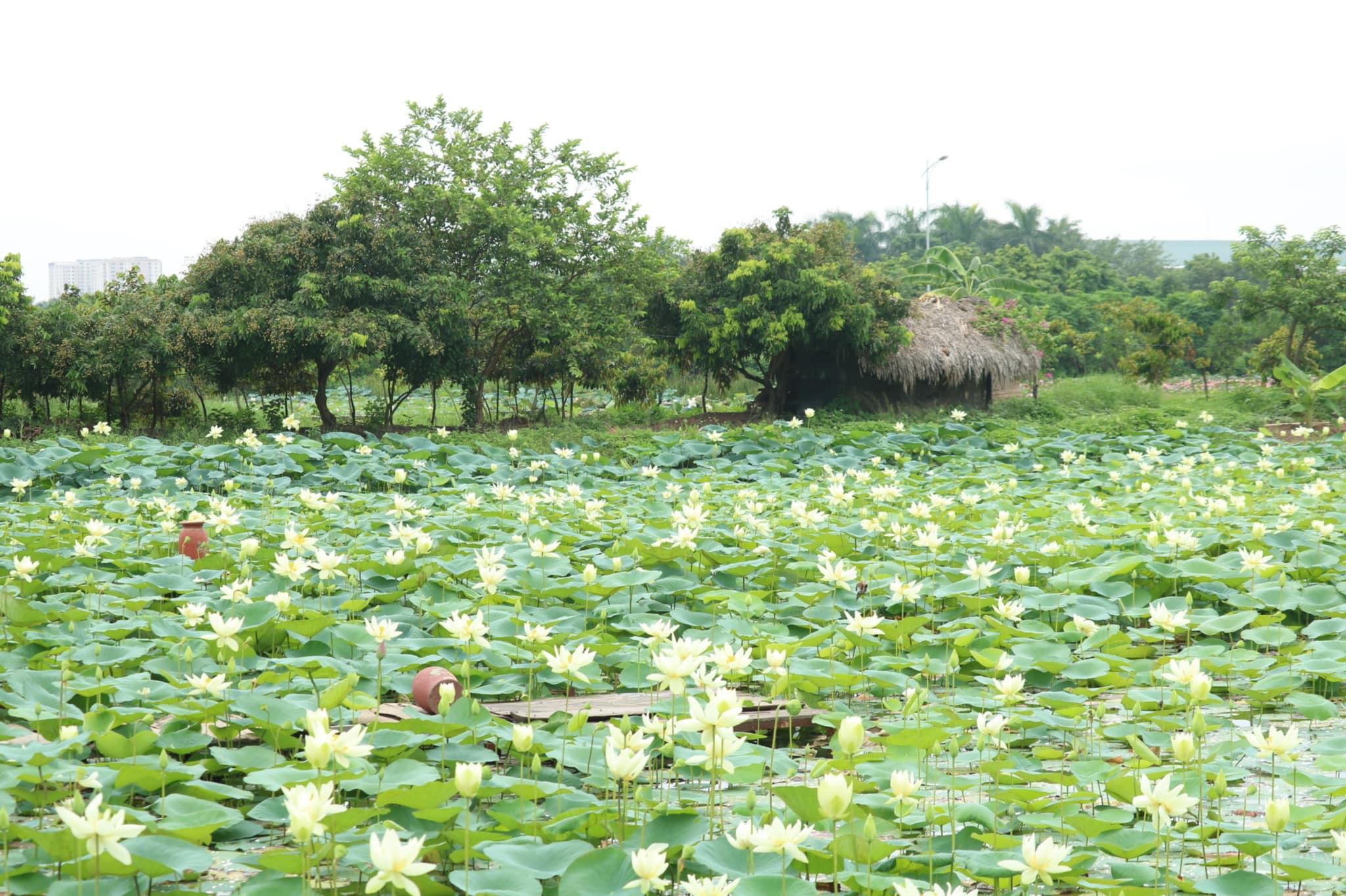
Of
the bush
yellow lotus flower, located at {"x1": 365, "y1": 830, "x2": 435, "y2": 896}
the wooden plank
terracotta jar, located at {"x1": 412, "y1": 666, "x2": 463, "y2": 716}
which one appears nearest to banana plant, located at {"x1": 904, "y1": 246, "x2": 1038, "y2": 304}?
the bush

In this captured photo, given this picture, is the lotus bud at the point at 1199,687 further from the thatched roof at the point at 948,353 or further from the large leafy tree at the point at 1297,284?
the large leafy tree at the point at 1297,284

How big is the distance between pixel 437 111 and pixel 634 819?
45.6 feet

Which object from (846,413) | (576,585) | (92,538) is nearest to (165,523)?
(92,538)

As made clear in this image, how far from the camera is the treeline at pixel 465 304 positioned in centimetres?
1245

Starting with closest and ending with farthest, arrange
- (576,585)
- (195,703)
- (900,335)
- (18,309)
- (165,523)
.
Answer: (195,703) < (576,585) < (165,523) < (18,309) < (900,335)

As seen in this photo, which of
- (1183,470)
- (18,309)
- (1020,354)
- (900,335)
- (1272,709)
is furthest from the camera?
(1020,354)

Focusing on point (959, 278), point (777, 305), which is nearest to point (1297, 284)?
point (959, 278)

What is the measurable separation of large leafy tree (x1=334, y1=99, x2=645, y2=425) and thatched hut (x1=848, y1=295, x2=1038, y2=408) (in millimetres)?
4165

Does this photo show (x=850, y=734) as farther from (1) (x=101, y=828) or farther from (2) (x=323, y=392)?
(2) (x=323, y=392)

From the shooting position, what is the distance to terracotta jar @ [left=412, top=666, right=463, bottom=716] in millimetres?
2959

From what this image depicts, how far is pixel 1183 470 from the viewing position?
813cm

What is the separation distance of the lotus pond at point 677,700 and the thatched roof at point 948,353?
9408mm

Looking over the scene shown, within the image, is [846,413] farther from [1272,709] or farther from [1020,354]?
[1272,709]

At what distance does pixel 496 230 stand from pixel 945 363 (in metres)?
7.18
